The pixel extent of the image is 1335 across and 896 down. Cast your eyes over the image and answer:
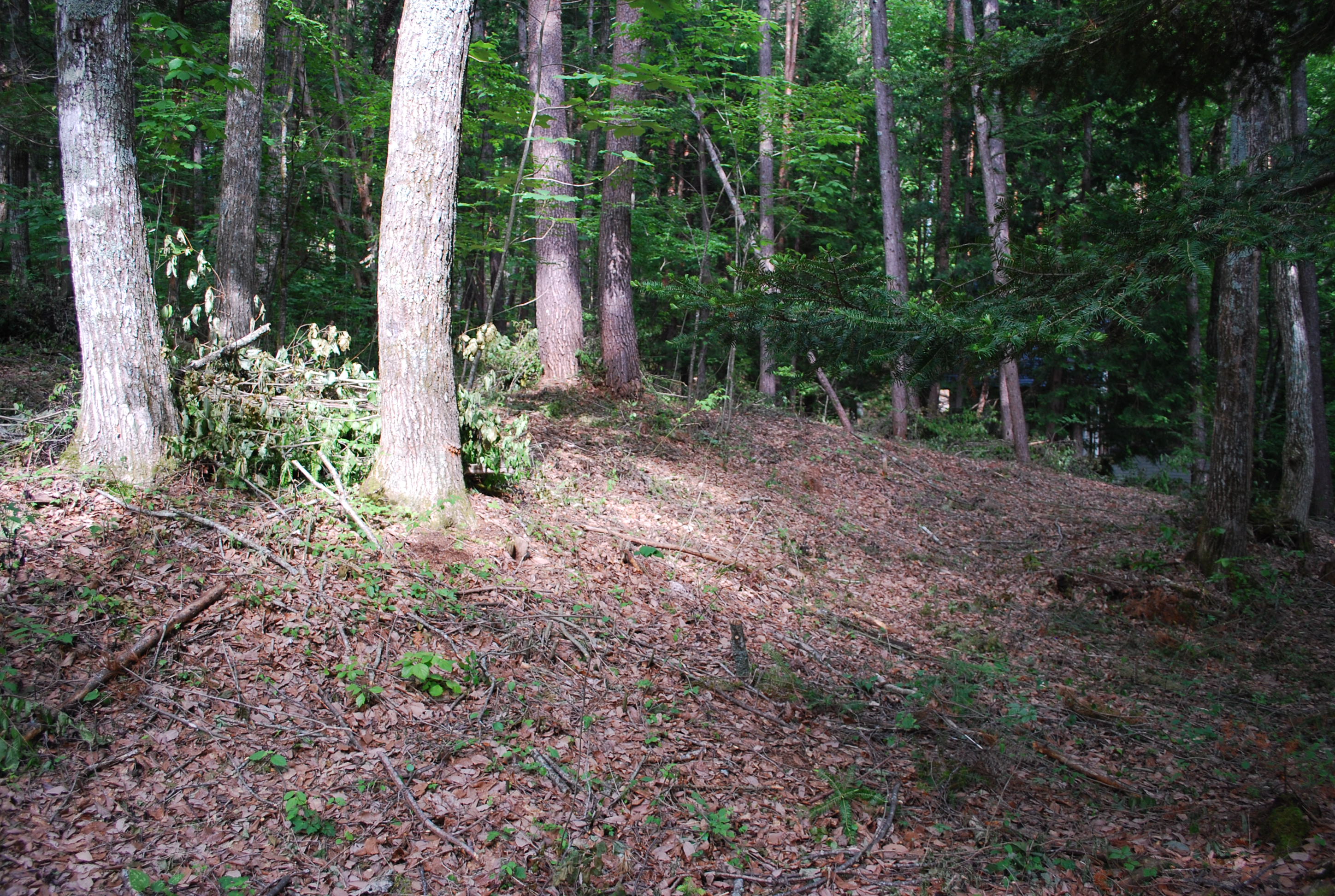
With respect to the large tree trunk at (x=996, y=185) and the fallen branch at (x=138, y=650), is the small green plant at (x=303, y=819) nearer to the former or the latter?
the fallen branch at (x=138, y=650)

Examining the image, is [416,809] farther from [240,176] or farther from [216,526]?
[240,176]

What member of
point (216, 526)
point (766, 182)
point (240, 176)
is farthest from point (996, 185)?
point (216, 526)

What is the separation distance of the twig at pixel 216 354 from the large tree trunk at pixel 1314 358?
39.7ft

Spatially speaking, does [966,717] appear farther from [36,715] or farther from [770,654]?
[36,715]

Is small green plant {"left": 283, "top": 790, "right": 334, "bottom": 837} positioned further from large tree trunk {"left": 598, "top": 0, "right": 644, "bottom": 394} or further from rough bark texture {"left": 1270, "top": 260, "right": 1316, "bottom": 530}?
rough bark texture {"left": 1270, "top": 260, "right": 1316, "bottom": 530}

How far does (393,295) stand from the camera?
5199 mm

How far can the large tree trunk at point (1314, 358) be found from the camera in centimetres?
1060

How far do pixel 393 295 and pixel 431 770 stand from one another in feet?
10.4

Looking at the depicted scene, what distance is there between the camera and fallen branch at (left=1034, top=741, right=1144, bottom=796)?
13.7ft

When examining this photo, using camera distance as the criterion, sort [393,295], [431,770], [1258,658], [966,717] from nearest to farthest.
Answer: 1. [431,770]
2. [966,717]
3. [393,295]
4. [1258,658]

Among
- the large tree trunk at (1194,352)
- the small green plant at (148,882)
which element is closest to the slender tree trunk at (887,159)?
the large tree trunk at (1194,352)

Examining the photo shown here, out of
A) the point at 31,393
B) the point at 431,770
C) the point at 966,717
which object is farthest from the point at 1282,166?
the point at 31,393

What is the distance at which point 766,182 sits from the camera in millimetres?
14156

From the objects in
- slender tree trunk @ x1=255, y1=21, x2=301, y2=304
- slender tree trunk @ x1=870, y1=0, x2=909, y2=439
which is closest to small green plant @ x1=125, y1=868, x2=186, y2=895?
slender tree trunk @ x1=255, y1=21, x2=301, y2=304
